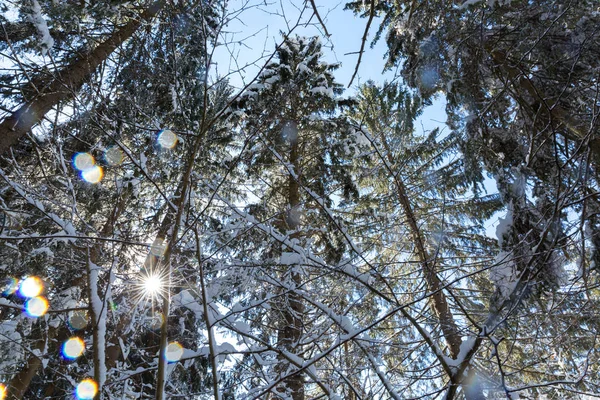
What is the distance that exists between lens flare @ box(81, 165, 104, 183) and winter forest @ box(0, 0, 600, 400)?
31 mm

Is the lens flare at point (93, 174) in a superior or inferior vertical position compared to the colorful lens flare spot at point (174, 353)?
superior

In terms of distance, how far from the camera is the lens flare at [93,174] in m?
3.46

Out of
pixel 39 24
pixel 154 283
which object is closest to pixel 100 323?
pixel 154 283

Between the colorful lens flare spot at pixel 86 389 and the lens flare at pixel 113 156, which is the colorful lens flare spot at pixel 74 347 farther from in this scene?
the lens flare at pixel 113 156

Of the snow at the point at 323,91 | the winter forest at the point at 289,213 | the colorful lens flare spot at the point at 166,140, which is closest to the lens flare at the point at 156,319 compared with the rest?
the winter forest at the point at 289,213

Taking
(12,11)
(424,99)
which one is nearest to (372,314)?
(424,99)

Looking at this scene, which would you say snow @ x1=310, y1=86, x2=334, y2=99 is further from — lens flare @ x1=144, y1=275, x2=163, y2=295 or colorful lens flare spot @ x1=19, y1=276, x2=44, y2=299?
lens flare @ x1=144, y1=275, x2=163, y2=295

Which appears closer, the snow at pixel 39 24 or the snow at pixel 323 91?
the snow at pixel 39 24

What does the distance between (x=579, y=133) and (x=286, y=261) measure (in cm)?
409

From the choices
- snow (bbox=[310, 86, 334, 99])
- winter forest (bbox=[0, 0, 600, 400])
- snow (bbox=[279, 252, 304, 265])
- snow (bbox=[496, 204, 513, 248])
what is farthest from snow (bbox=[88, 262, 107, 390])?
snow (bbox=[310, 86, 334, 99])

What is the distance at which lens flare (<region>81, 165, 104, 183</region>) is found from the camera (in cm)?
346

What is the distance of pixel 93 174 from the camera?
11.6 ft

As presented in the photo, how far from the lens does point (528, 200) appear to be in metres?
4.34

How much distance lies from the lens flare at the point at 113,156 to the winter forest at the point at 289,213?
0.12ft
